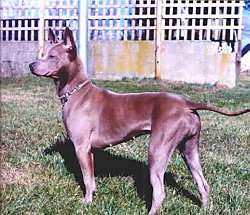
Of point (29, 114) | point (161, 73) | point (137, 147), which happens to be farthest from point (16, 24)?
point (137, 147)

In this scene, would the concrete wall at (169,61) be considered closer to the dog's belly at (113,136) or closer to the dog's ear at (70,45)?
the dog's ear at (70,45)

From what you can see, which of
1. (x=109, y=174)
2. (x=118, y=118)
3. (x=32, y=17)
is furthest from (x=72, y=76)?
(x=32, y=17)

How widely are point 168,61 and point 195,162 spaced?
9341 millimetres

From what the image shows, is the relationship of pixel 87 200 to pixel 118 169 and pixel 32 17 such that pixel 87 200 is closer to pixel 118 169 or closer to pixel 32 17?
pixel 118 169

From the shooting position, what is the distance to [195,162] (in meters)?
4.05

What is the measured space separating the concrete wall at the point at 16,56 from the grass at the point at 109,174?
21.9ft

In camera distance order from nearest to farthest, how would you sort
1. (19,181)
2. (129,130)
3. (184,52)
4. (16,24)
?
(129,130), (19,181), (184,52), (16,24)

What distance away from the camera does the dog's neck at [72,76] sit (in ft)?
13.9

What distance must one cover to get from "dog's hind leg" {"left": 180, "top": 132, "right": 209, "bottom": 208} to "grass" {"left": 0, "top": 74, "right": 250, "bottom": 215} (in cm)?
11

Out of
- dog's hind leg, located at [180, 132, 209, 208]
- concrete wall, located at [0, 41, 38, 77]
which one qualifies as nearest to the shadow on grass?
dog's hind leg, located at [180, 132, 209, 208]

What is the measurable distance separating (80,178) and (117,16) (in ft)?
30.9

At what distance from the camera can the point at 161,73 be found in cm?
1331

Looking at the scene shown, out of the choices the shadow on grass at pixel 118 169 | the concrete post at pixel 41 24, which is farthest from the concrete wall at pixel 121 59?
the shadow on grass at pixel 118 169

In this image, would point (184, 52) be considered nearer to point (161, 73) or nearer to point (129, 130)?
point (161, 73)
